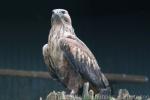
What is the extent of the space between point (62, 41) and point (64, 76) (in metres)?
0.28

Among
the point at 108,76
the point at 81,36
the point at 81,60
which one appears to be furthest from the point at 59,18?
the point at 81,36

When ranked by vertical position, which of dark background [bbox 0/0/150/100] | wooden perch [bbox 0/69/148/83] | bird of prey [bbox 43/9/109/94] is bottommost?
bird of prey [bbox 43/9/109/94]

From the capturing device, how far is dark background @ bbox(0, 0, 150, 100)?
8.90 m

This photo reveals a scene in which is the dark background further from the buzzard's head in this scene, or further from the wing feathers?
the wing feathers

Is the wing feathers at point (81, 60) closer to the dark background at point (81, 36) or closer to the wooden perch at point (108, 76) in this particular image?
the wooden perch at point (108, 76)

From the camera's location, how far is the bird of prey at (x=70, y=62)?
602cm

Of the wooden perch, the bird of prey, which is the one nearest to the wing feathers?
the bird of prey

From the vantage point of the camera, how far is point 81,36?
9039mm

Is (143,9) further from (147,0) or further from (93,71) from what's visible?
(93,71)

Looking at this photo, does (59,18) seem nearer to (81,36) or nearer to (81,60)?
(81,60)

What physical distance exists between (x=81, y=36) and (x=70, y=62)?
3028 mm

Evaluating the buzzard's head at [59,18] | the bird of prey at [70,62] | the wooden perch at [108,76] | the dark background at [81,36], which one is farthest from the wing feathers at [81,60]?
the dark background at [81,36]

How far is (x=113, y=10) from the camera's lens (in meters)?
8.98

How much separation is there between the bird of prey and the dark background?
2.79m
